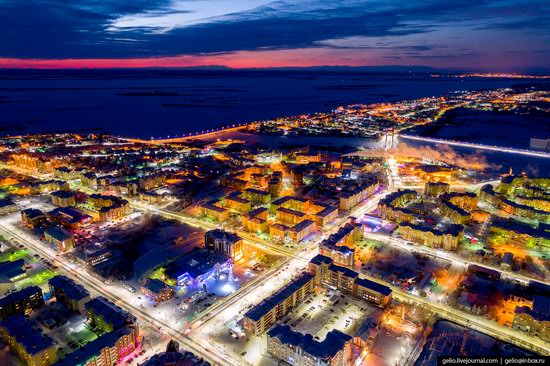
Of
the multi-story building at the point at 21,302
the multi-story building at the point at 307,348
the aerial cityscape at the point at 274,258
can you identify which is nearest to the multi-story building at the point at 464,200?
the aerial cityscape at the point at 274,258

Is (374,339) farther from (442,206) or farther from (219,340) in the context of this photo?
(442,206)

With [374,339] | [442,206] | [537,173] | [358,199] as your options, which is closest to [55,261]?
[374,339]

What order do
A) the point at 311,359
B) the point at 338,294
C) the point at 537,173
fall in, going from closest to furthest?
the point at 311,359 < the point at 338,294 < the point at 537,173

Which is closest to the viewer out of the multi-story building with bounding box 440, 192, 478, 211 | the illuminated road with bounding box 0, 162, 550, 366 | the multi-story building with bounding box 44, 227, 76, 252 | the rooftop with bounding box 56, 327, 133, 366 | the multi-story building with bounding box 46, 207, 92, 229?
the rooftop with bounding box 56, 327, 133, 366

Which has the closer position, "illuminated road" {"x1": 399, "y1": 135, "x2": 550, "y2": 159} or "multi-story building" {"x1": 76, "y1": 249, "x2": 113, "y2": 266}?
"multi-story building" {"x1": 76, "y1": 249, "x2": 113, "y2": 266}

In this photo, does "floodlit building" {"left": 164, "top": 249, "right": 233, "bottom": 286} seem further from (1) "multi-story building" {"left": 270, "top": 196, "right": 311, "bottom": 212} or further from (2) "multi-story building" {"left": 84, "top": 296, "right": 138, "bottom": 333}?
(1) "multi-story building" {"left": 270, "top": 196, "right": 311, "bottom": 212}

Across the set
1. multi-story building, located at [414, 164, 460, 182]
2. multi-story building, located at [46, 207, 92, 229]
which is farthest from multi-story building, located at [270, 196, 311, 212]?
multi-story building, located at [414, 164, 460, 182]
